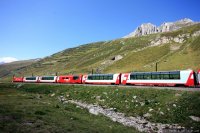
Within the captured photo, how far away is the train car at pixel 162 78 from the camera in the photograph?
1906 inches

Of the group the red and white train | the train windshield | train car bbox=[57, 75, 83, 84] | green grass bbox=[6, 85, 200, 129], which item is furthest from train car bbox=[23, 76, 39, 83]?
green grass bbox=[6, 85, 200, 129]

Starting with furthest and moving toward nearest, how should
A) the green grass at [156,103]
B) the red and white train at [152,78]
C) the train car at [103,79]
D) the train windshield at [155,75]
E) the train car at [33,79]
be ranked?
the train car at [33,79]
the train car at [103,79]
the train windshield at [155,75]
the red and white train at [152,78]
the green grass at [156,103]

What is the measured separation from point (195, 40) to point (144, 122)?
130 m

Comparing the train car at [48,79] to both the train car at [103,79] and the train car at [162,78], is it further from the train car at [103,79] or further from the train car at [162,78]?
the train car at [162,78]

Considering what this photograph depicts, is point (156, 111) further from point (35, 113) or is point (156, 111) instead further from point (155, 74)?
point (155, 74)

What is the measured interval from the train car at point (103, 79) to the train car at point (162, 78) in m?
2.19

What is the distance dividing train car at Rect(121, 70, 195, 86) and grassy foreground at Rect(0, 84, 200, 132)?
7.71 meters

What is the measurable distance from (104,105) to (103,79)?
97.2 ft

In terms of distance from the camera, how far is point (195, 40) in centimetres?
14812

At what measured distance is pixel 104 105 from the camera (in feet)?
145

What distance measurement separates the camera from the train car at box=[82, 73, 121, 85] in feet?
225

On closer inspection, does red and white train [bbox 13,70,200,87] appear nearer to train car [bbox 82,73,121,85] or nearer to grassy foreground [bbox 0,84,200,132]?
train car [bbox 82,73,121,85]

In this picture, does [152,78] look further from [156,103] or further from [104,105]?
[156,103]

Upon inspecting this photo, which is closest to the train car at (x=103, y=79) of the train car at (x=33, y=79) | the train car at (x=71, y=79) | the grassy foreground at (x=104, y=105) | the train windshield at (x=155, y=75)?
the train car at (x=71, y=79)
